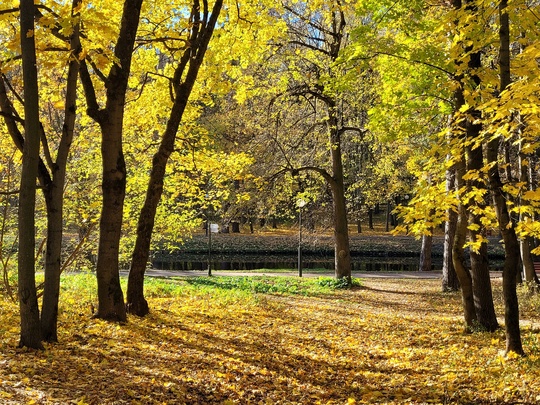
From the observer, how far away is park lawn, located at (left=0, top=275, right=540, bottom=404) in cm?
489

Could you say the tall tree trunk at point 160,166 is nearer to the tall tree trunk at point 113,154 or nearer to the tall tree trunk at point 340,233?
the tall tree trunk at point 113,154

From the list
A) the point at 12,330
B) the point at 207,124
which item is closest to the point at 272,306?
the point at 12,330

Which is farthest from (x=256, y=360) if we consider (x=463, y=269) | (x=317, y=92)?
(x=317, y=92)

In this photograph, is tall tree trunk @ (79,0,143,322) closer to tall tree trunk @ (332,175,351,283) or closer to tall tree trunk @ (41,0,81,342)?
tall tree trunk @ (41,0,81,342)

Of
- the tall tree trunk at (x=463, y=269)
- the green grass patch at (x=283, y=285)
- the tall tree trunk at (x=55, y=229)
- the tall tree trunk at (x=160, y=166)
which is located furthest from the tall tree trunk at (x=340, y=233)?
the tall tree trunk at (x=55, y=229)

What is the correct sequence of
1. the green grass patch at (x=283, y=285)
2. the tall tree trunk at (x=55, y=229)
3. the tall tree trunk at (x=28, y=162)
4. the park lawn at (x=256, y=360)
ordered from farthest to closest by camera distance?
the green grass patch at (x=283, y=285)
the tall tree trunk at (x=55, y=229)
the tall tree trunk at (x=28, y=162)
the park lawn at (x=256, y=360)

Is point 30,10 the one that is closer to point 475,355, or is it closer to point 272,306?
point 475,355

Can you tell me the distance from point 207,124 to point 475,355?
88.8 feet

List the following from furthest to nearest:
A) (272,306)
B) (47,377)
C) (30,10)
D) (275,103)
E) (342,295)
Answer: (275,103)
(342,295)
(272,306)
(30,10)
(47,377)

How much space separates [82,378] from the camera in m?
4.92

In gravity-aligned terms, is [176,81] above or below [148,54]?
below

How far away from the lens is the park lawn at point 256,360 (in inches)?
192

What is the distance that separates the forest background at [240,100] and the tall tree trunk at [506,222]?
0.05 feet

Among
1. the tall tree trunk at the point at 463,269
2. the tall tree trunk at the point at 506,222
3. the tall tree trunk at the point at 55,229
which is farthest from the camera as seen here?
the tall tree trunk at the point at 463,269
